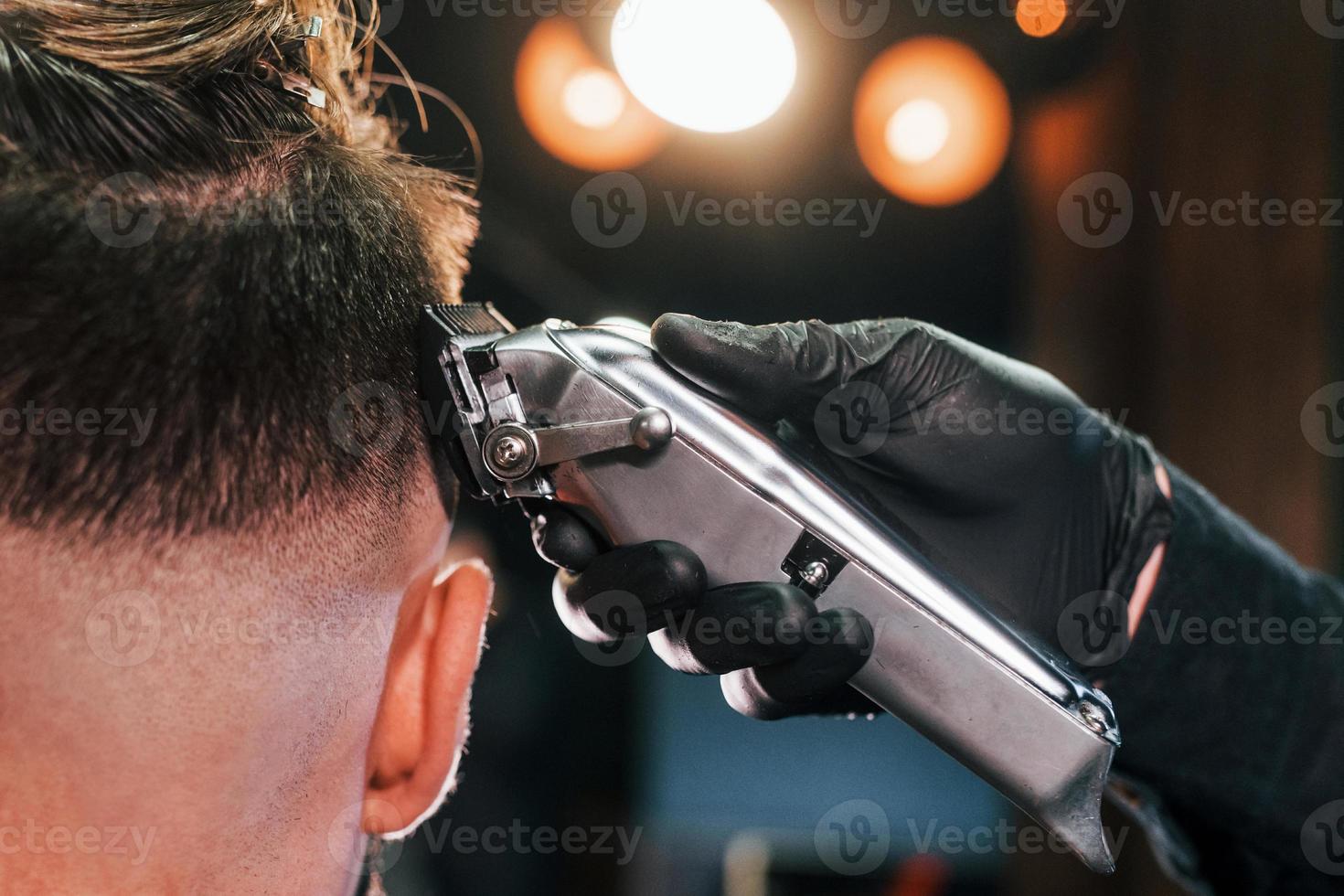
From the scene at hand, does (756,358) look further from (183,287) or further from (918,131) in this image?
(918,131)

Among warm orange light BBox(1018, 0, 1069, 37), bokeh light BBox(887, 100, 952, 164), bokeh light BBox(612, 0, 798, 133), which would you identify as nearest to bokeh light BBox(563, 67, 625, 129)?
bokeh light BBox(612, 0, 798, 133)

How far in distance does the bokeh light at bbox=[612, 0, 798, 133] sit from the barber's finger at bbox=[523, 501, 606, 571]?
961mm

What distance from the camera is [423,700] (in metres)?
0.67

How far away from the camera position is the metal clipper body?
22.8 inches

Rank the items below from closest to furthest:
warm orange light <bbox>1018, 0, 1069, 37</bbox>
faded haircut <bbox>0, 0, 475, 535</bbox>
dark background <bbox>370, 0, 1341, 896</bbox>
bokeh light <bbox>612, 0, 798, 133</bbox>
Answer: faded haircut <bbox>0, 0, 475, 535</bbox>
bokeh light <bbox>612, 0, 798, 133</bbox>
dark background <bbox>370, 0, 1341, 896</bbox>
warm orange light <bbox>1018, 0, 1069, 37</bbox>

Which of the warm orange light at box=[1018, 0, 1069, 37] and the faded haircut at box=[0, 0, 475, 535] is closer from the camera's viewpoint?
the faded haircut at box=[0, 0, 475, 535]

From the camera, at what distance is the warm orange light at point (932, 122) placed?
2.14m

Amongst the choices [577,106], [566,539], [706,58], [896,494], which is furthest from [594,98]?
[566,539]

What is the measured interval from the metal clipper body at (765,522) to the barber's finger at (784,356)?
25 mm

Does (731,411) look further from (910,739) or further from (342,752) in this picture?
(910,739)

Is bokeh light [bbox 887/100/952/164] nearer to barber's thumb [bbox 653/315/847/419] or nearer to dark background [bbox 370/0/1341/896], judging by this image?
dark background [bbox 370/0/1341/896]

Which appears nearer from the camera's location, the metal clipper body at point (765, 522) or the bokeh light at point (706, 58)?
the metal clipper body at point (765, 522)

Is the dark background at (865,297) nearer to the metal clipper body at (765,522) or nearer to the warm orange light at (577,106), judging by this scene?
the warm orange light at (577,106)

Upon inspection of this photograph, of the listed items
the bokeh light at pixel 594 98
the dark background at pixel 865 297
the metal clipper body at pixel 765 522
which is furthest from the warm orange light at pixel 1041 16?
the metal clipper body at pixel 765 522
